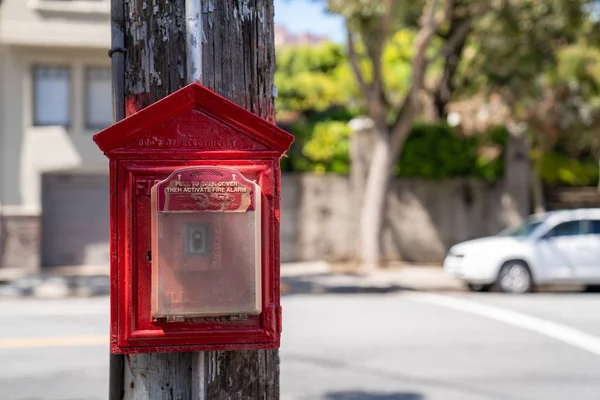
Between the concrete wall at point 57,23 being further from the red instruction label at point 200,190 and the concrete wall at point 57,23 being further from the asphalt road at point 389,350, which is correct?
the red instruction label at point 200,190

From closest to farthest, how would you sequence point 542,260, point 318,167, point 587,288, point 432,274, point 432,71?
point 542,260
point 587,288
point 432,274
point 318,167
point 432,71

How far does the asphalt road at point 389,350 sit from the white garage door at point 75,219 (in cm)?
554

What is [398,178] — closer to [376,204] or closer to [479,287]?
[376,204]

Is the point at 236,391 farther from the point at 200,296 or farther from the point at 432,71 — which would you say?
the point at 432,71

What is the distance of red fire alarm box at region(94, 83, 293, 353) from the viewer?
8.95 feet

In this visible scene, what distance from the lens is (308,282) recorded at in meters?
16.6

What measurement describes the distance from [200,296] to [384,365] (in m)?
6.20

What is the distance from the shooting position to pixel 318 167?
Answer: 20.8 m

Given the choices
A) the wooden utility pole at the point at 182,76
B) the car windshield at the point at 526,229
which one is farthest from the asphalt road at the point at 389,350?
the wooden utility pole at the point at 182,76

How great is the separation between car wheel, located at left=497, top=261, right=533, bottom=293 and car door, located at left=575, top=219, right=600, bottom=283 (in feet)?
3.20

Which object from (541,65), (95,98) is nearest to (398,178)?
(541,65)

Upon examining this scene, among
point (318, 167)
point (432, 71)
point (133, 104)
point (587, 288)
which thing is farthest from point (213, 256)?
point (432, 71)

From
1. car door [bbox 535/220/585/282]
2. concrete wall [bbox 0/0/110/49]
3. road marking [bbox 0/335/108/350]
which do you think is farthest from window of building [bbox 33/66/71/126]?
car door [bbox 535/220/585/282]

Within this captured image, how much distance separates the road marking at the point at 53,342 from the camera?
9.59 meters
